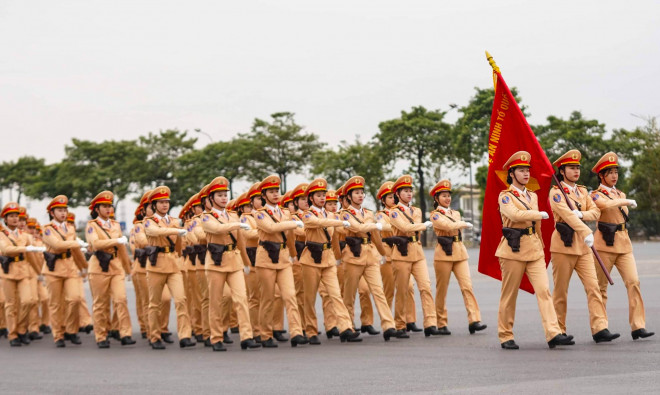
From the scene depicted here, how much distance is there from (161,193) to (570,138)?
51.3 m

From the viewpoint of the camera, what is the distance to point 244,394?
867cm

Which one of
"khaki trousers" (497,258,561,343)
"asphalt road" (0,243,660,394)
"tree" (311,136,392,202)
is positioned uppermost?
"tree" (311,136,392,202)

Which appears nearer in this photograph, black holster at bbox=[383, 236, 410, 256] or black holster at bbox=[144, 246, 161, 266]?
black holster at bbox=[144, 246, 161, 266]

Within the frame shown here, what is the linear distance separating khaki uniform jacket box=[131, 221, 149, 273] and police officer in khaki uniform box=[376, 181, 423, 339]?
305 cm

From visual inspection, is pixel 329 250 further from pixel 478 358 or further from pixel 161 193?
pixel 478 358

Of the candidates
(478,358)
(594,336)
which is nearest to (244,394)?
(478,358)

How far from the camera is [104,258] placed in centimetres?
1381

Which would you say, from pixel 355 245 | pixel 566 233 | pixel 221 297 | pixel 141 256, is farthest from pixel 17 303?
pixel 566 233

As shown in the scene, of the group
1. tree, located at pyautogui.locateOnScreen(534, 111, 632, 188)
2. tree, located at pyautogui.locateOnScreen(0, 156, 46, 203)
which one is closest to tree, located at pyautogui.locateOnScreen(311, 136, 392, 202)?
tree, located at pyautogui.locateOnScreen(534, 111, 632, 188)

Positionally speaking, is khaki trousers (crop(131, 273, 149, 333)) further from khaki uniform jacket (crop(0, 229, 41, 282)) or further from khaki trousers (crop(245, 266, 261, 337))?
khaki uniform jacket (crop(0, 229, 41, 282))

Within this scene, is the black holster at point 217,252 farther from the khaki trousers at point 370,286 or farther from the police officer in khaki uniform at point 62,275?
the police officer in khaki uniform at point 62,275

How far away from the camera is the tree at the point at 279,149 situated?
6253 centimetres

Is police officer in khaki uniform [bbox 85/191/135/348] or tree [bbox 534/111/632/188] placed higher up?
tree [bbox 534/111/632/188]

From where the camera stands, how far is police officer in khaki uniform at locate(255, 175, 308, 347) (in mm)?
12820
